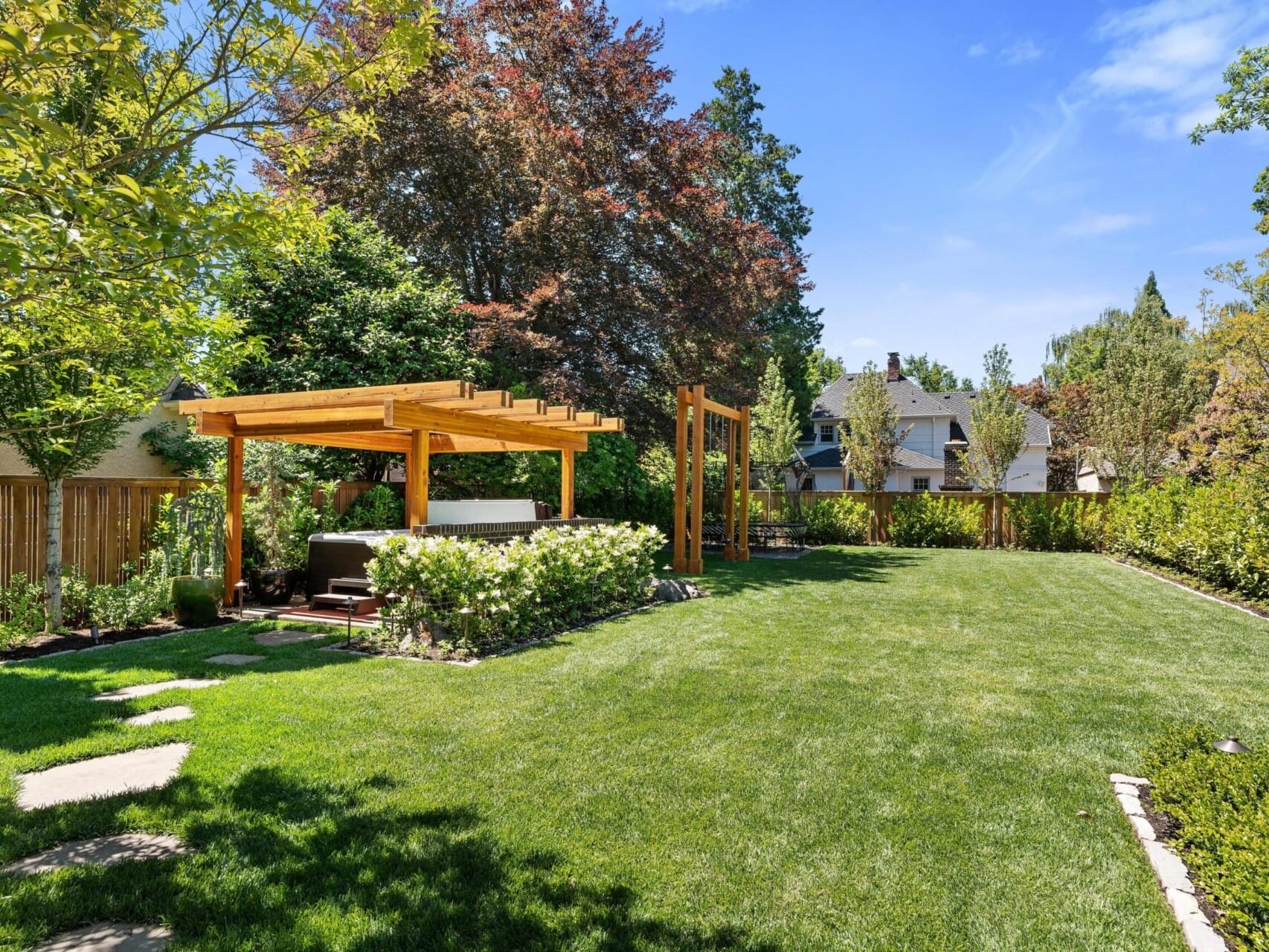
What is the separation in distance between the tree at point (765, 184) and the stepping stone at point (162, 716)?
27.4 metres

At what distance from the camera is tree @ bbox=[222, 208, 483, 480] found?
11.9 metres

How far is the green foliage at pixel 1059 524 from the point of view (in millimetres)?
16250

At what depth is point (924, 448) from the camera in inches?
1245

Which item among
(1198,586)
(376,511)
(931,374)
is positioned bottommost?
(1198,586)

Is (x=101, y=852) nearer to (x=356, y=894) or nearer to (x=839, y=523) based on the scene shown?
(x=356, y=894)

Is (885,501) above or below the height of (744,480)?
below

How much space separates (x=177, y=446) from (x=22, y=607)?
9.44 meters

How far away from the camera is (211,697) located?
4.57 m

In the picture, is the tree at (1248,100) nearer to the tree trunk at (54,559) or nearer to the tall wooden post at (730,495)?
the tall wooden post at (730,495)

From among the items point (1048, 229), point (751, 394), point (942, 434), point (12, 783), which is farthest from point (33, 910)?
point (942, 434)

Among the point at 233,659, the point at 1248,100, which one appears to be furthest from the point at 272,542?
the point at 1248,100

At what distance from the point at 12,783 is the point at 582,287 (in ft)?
39.1

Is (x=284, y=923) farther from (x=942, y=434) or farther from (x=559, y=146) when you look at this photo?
(x=942, y=434)

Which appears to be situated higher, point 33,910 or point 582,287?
point 582,287
